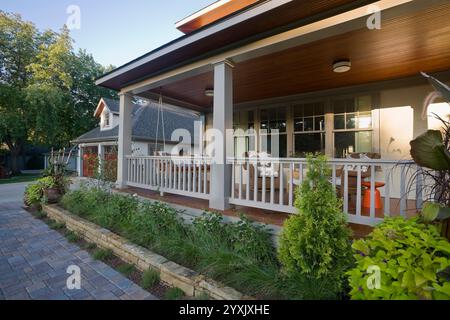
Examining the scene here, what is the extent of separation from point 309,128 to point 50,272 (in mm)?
5917

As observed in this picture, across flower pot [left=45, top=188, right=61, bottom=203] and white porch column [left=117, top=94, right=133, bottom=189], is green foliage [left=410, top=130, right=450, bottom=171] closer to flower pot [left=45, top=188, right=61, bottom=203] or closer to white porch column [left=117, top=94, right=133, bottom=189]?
white porch column [left=117, top=94, right=133, bottom=189]

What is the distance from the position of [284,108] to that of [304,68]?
2066 mm

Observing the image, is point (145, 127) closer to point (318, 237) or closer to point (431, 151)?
point (318, 237)

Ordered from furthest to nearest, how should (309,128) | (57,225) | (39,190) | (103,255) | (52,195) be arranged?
(39,190) < (52,195) < (309,128) < (57,225) < (103,255)

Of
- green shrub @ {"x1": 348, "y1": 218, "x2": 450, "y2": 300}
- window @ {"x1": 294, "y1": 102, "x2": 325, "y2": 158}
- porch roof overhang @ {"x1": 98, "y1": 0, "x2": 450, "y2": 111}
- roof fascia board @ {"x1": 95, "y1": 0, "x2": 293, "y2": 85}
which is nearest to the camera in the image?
green shrub @ {"x1": 348, "y1": 218, "x2": 450, "y2": 300}

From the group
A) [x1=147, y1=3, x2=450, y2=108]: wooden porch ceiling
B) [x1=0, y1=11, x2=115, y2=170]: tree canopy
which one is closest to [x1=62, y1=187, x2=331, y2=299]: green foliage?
[x1=147, y1=3, x2=450, y2=108]: wooden porch ceiling

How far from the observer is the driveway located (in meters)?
2.73

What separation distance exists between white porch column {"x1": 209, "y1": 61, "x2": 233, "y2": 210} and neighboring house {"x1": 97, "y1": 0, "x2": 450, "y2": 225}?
0.02m

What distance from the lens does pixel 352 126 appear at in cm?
569

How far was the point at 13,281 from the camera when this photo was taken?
3.06 metres

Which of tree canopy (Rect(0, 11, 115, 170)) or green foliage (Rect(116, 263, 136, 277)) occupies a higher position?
tree canopy (Rect(0, 11, 115, 170))

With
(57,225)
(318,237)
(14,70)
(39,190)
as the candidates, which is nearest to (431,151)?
(318,237)
